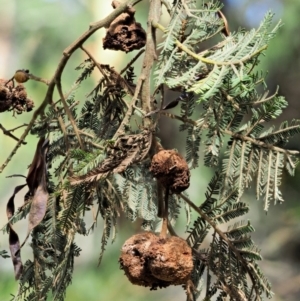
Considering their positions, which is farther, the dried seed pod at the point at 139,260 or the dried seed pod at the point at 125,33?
the dried seed pod at the point at 125,33

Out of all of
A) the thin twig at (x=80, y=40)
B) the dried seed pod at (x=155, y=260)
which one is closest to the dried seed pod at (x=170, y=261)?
the dried seed pod at (x=155, y=260)

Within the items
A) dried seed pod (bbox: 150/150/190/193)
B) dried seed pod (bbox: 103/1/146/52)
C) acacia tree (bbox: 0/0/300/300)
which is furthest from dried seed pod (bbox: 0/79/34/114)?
dried seed pod (bbox: 150/150/190/193)

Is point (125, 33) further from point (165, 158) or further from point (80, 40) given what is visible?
point (165, 158)

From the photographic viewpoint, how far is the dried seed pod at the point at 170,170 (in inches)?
12.3

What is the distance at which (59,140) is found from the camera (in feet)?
1.56

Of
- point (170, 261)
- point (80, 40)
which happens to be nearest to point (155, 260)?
point (170, 261)

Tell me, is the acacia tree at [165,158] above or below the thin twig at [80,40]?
below

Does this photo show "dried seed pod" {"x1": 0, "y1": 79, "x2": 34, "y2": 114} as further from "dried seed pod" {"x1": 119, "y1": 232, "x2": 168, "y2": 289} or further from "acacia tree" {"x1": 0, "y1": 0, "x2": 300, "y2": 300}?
"dried seed pod" {"x1": 119, "y1": 232, "x2": 168, "y2": 289}

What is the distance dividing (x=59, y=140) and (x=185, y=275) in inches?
8.7

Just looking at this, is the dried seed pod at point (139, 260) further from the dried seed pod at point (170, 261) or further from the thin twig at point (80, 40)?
the thin twig at point (80, 40)

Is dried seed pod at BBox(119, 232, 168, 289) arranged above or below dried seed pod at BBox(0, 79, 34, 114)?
below

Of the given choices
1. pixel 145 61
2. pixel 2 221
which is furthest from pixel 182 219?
pixel 145 61

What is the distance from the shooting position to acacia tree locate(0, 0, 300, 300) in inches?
12.4

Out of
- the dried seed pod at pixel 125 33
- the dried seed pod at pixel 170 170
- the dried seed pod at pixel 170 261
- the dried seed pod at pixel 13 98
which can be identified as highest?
the dried seed pod at pixel 125 33
